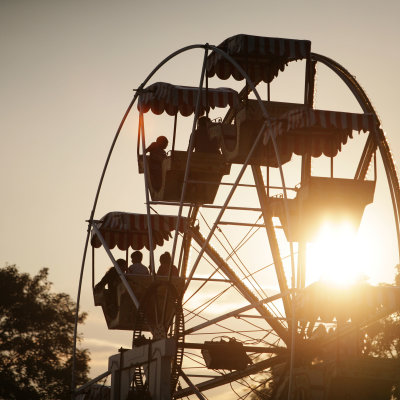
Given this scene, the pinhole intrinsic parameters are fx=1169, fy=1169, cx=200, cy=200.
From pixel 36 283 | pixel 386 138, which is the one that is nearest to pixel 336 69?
pixel 386 138

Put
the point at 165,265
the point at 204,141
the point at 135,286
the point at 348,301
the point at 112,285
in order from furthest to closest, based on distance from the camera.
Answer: the point at 112,285, the point at 165,265, the point at 135,286, the point at 204,141, the point at 348,301

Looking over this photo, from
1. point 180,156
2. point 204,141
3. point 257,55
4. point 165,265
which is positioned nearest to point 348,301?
point 204,141

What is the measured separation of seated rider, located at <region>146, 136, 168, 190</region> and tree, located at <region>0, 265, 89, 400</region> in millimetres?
29910

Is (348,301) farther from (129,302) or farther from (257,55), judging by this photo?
(129,302)

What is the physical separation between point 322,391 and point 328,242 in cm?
371

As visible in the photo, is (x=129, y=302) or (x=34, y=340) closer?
(x=129, y=302)

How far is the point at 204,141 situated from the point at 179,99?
→ 125 cm

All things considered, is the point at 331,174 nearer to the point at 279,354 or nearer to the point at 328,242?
the point at 328,242

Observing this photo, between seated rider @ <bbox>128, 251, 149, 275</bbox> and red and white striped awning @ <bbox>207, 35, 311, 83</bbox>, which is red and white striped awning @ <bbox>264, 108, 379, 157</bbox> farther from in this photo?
seated rider @ <bbox>128, 251, 149, 275</bbox>

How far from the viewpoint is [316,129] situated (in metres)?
26.2

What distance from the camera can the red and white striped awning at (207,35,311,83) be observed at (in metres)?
26.4

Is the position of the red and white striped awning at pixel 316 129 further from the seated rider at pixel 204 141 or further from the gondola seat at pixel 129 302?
the gondola seat at pixel 129 302

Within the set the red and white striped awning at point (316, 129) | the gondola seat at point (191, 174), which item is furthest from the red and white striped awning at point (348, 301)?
the gondola seat at point (191, 174)

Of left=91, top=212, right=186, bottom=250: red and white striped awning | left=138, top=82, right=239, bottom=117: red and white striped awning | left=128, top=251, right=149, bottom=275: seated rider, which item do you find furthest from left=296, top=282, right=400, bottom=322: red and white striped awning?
left=91, top=212, right=186, bottom=250: red and white striped awning
